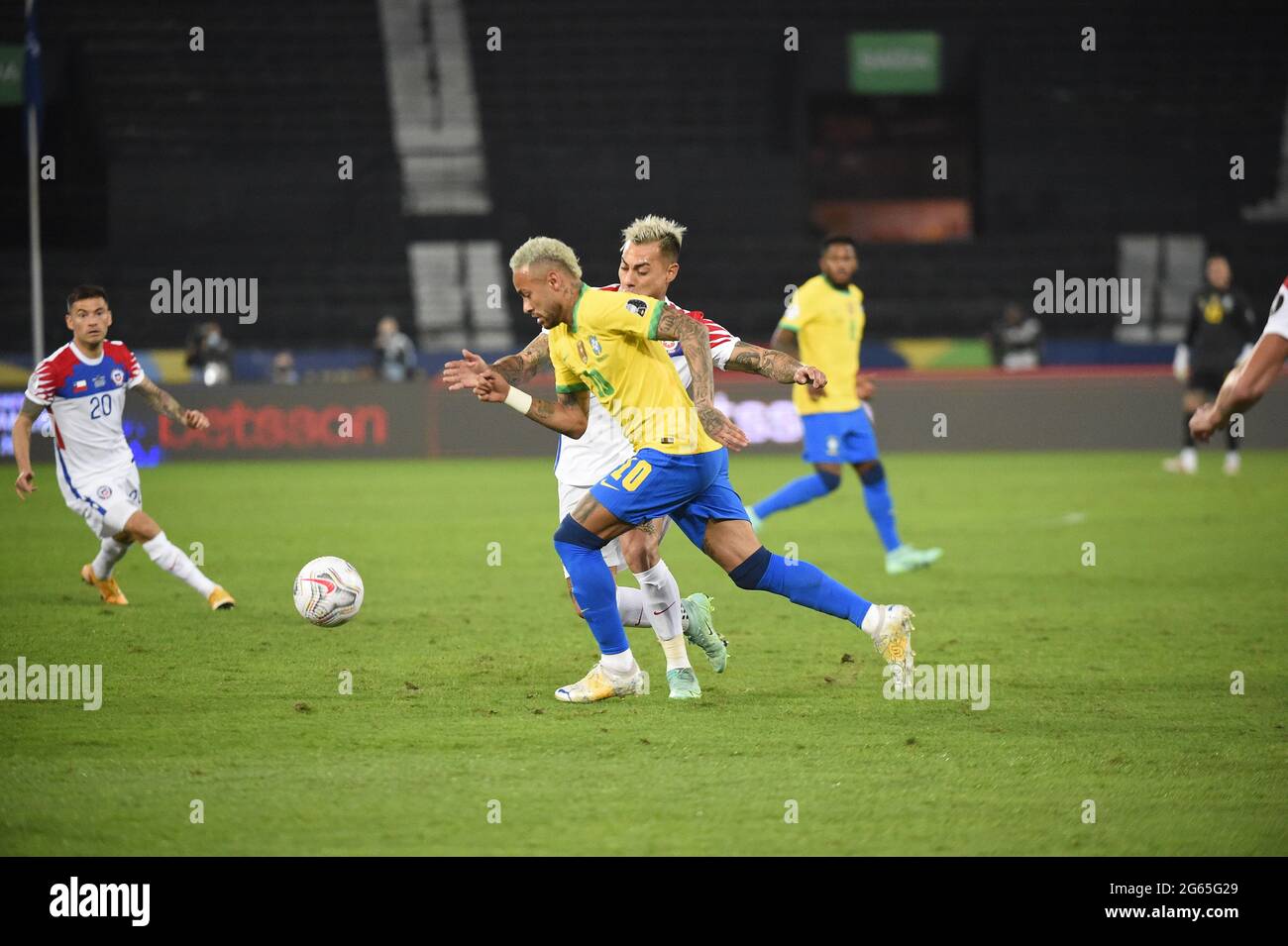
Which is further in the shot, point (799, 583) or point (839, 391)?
point (839, 391)

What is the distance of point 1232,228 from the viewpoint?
27625mm

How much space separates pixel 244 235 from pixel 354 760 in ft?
77.8

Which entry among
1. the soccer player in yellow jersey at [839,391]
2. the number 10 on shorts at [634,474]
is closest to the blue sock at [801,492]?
the soccer player in yellow jersey at [839,391]

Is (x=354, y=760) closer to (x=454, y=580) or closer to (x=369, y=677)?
(x=369, y=677)

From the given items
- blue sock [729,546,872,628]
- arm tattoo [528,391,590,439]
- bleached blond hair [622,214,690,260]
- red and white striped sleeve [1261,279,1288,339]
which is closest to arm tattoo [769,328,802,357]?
bleached blond hair [622,214,690,260]

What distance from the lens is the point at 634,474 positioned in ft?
21.1

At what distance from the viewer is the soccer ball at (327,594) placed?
8.34 m

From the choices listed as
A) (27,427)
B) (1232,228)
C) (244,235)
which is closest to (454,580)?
(27,427)

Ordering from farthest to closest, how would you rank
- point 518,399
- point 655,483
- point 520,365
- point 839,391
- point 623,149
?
point 623,149 < point 839,391 < point 520,365 < point 518,399 < point 655,483

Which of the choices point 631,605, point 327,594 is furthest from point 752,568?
point 327,594

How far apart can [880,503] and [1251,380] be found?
5741 millimetres

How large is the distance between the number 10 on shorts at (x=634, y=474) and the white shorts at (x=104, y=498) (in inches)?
160

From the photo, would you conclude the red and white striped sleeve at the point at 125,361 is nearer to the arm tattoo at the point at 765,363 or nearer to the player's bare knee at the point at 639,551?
the player's bare knee at the point at 639,551

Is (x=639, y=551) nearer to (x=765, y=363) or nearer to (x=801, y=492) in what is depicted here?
(x=765, y=363)
